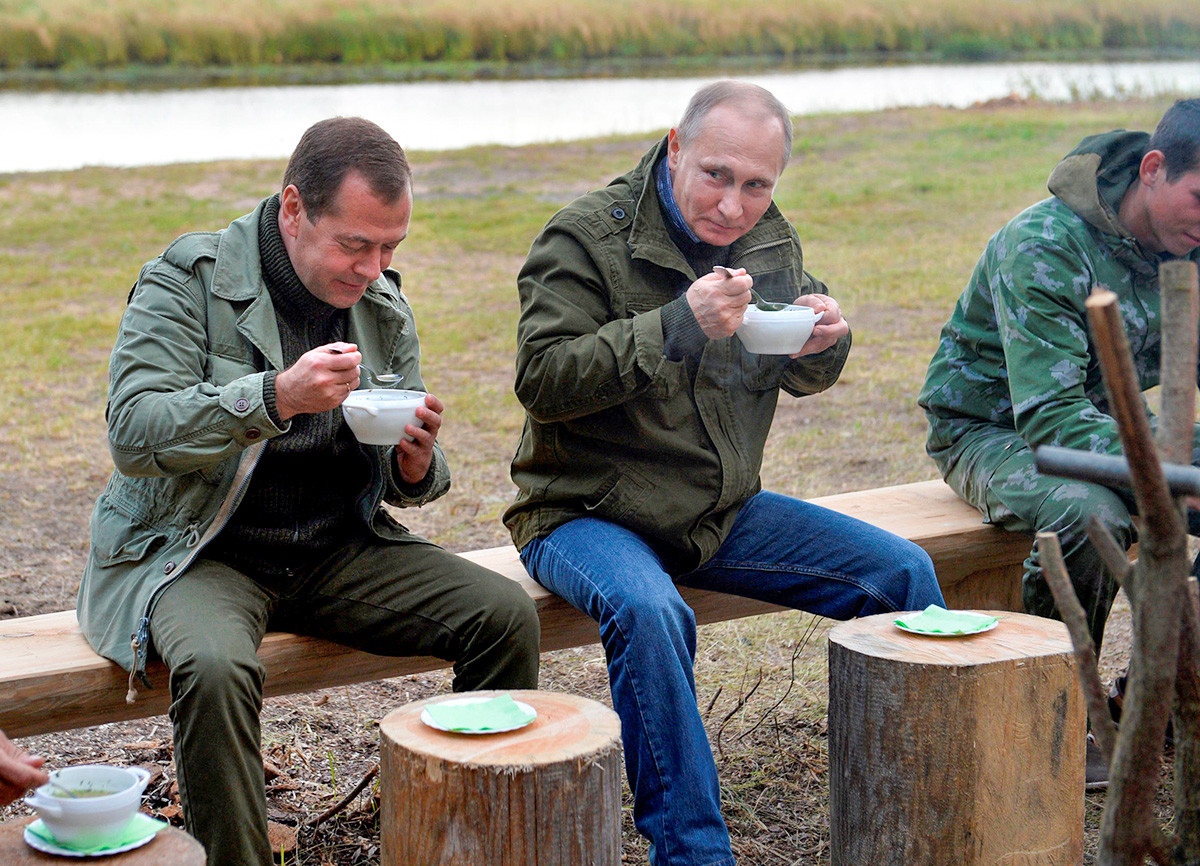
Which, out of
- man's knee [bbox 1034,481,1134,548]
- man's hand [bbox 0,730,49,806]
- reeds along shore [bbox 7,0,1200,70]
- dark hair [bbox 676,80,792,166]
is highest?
reeds along shore [bbox 7,0,1200,70]

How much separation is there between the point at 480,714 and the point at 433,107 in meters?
16.7

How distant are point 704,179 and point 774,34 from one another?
23.5 m

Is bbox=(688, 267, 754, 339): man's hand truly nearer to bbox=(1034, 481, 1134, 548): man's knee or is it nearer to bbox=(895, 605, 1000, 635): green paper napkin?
bbox=(895, 605, 1000, 635): green paper napkin

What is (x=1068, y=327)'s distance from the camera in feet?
10.2

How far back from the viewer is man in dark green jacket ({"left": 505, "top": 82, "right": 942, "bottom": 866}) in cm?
259

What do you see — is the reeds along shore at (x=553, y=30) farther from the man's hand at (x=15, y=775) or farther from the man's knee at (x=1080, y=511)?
the man's hand at (x=15, y=775)

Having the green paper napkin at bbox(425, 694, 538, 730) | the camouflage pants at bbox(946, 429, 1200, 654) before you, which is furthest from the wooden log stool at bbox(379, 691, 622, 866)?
the camouflage pants at bbox(946, 429, 1200, 654)

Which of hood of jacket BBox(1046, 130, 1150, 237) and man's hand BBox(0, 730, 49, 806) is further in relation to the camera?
hood of jacket BBox(1046, 130, 1150, 237)

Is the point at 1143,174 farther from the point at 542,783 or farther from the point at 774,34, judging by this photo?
the point at 774,34

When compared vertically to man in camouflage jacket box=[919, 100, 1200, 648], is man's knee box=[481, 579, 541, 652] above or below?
below

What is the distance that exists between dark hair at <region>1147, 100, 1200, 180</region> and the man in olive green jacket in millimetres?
1829

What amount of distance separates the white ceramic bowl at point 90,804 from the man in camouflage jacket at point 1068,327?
2076mm

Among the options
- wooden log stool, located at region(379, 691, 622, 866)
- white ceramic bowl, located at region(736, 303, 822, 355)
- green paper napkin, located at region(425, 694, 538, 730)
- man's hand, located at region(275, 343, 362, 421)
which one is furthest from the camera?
white ceramic bowl, located at region(736, 303, 822, 355)

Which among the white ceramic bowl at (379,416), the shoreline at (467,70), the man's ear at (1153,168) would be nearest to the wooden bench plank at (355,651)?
the white ceramic bowl at (379,416)
